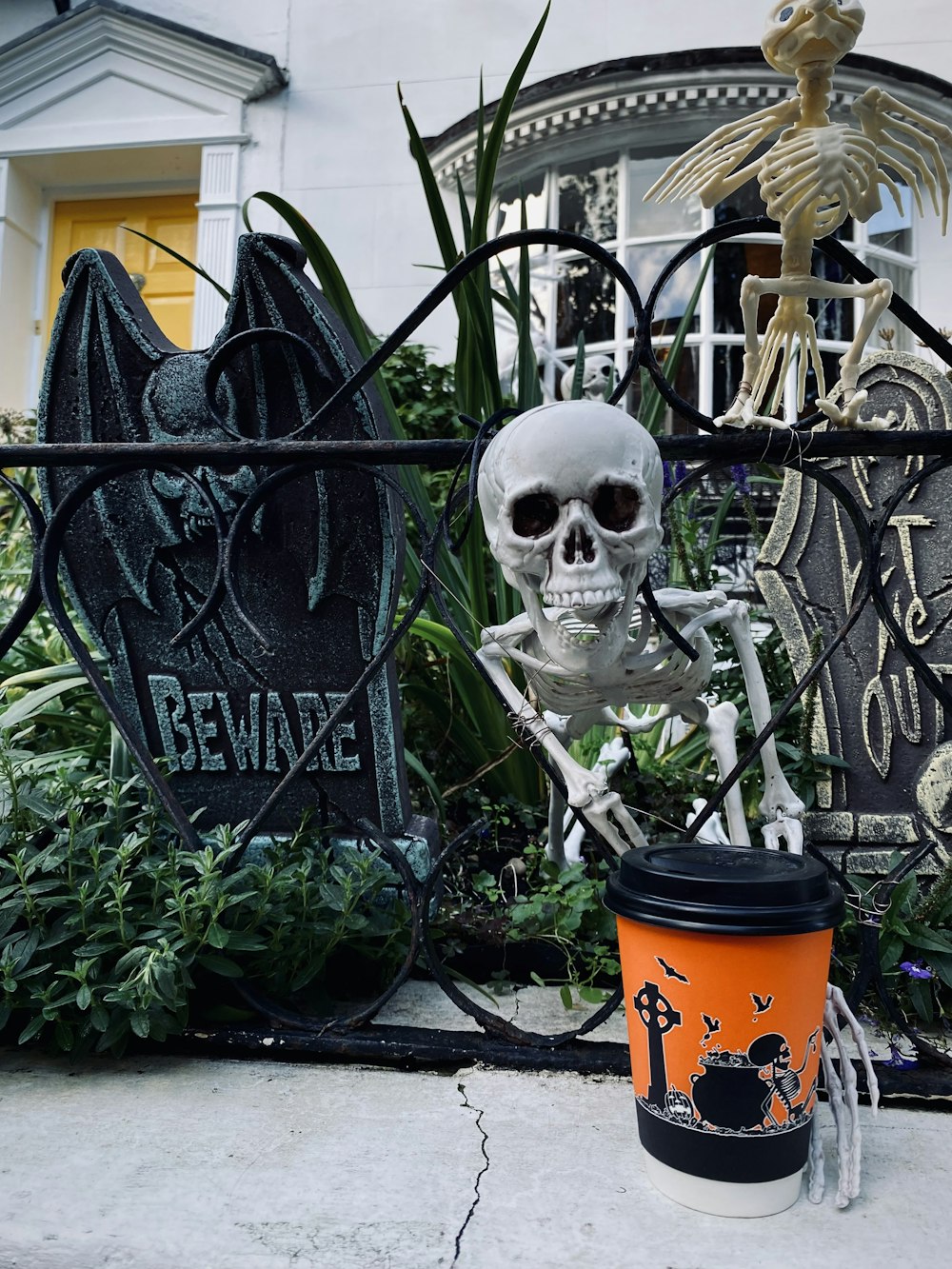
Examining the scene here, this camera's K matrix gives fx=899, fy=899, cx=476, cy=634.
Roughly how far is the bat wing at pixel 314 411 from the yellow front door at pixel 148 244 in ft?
11.9

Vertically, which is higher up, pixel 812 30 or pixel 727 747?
pixel 812 30

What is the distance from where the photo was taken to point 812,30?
1334 millimetres

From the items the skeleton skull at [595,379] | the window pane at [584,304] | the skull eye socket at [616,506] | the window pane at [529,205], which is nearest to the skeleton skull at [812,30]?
the skull eye socket at [616,506]

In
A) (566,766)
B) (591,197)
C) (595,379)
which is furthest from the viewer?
(591,197)

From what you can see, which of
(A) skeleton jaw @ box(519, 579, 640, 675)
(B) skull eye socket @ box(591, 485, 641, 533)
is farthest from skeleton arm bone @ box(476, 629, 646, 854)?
(B) skull eye socket @ box(591, 485, 641, 533)

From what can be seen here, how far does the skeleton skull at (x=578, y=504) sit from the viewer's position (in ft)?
4.16

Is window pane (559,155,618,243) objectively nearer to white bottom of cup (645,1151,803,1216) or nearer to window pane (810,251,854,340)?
window pane (810,251,854,340)

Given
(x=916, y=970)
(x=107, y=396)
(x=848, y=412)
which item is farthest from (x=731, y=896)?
(x=107, y=396)

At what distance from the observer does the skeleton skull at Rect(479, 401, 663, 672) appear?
1269mm

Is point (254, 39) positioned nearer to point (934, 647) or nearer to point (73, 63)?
point (73, 63)

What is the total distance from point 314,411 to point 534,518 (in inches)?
31.9

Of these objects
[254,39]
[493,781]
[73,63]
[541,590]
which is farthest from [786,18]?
[73,63]

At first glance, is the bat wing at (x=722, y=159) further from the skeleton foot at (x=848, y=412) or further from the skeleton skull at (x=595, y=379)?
the skeleton skull at (x=595, y=379)

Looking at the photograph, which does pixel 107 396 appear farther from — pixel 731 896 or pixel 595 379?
pixel 595 379
